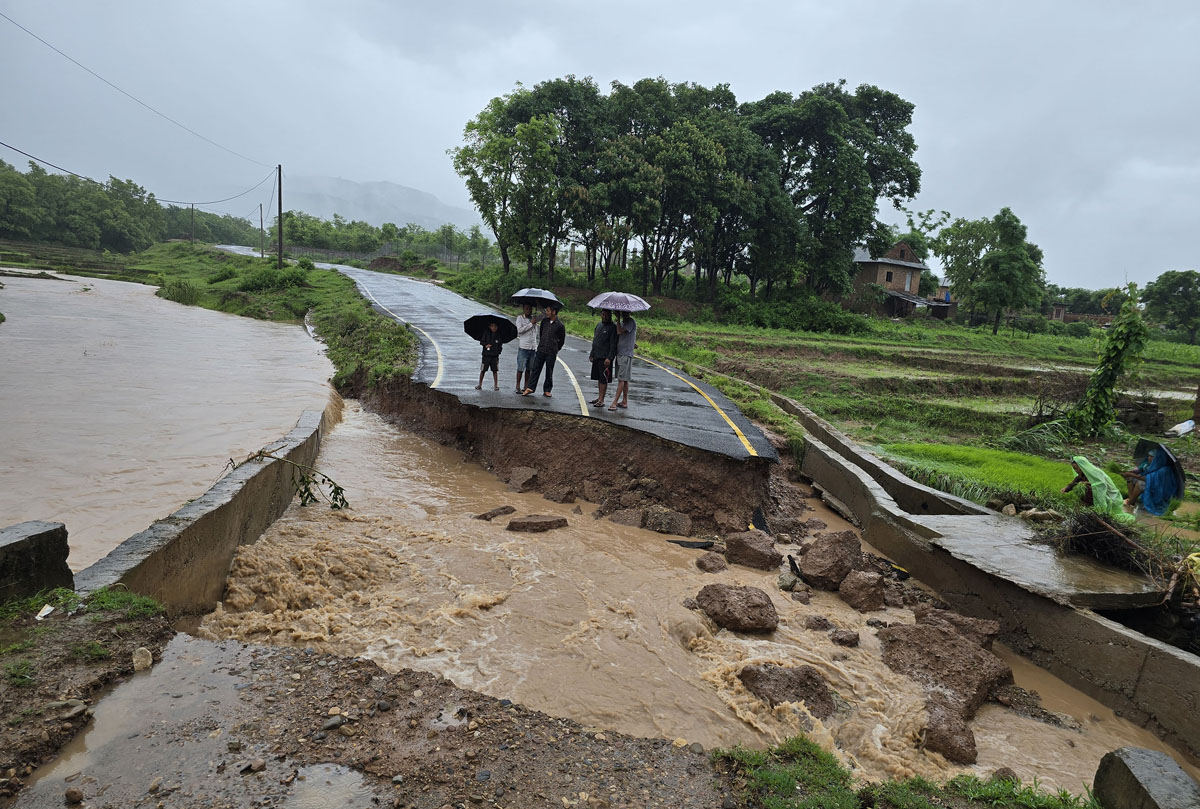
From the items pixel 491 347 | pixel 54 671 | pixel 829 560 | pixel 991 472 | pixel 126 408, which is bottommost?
A: pixel 126 408

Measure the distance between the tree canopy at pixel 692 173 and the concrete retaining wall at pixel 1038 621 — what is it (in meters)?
25.8

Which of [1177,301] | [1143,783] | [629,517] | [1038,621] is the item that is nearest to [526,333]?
[629,517]

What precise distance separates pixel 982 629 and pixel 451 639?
5319 mm

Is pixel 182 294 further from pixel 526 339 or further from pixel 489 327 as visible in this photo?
pixel 526 339

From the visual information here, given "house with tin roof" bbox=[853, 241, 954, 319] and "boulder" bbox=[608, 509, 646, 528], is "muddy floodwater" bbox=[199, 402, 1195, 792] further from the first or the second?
"house with tin roof" bbox=[853, 241, 954, 319]

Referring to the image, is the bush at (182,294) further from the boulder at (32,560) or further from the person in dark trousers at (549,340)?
the boulder at (32,560)

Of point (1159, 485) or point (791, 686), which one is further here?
point (1159, 485)

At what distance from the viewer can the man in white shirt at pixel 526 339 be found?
11680 millimetres

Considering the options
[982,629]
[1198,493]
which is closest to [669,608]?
[982,629]

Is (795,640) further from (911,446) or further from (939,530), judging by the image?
(911,446)

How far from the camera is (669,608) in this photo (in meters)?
6.71

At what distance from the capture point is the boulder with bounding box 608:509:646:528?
912 cm

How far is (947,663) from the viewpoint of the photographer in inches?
231

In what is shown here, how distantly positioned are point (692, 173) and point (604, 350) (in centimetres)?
2506
